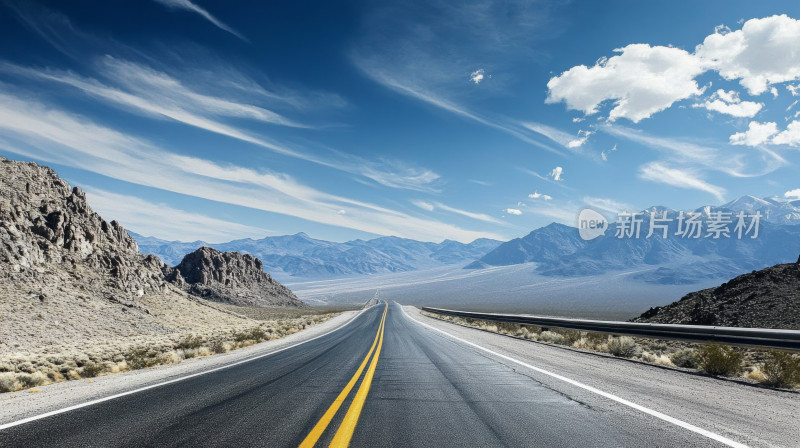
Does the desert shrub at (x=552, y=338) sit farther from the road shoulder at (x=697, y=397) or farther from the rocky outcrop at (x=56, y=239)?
the rocky outcrop at (x=56, y=239)

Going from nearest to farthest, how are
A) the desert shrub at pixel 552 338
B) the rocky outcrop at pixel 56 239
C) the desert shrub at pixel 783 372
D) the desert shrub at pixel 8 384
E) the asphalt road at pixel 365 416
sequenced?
the asphalt road at pixel 365 416
the desert shrub at pixel 783 372
the desert shrub at pixel 8 384
the desert shrub at pixel 552 338
the rocky outcrop at pixel 56 239

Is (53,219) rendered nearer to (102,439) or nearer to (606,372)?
(102,439)

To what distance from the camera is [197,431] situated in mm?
4879

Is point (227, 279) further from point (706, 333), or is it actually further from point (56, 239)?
point (706, 333)

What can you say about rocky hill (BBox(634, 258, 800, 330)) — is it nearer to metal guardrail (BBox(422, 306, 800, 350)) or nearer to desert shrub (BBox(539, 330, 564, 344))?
desert shrub (BBox(539, 330, 564, 344))

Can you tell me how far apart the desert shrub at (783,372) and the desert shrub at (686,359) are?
6.54 feet

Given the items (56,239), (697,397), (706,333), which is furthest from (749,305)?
(56,239)

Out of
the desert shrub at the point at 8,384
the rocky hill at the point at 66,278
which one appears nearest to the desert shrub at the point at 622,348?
the desert shrub at the point at 8,384

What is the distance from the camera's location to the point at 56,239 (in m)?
45.3

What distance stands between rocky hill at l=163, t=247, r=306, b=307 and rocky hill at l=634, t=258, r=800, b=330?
104m

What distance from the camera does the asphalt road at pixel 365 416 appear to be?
450 cm

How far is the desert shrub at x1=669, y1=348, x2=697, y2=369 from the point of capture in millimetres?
10250

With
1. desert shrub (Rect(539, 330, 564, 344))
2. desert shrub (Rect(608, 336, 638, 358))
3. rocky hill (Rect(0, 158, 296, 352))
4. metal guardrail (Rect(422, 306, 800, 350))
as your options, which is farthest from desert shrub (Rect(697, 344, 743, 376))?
rocky hill (Rect(0, 158, 296, 352))

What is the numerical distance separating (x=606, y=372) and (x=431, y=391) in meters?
4.69
